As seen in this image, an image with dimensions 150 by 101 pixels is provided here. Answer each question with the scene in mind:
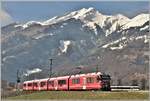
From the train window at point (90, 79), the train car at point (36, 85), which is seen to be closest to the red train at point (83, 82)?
the train window at point (90, 79)

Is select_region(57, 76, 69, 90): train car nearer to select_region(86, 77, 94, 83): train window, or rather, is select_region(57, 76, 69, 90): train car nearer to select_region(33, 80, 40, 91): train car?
select_region(86, 77, 94, 83): train window

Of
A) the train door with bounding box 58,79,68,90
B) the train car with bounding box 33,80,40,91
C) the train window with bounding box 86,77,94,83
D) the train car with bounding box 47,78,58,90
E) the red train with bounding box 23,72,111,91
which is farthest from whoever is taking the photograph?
the train car with bounding box 33,80,40,91

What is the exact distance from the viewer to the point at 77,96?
165ft

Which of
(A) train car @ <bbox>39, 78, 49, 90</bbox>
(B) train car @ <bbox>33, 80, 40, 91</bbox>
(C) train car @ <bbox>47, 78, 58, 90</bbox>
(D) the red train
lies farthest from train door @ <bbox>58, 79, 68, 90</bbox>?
(B) train car @ <bbox>33, 80, 40, 91</bbox>

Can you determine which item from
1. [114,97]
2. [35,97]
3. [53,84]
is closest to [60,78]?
[53,84]

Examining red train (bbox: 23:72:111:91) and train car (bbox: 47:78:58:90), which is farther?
train car (bbox: 47:78:58:90)

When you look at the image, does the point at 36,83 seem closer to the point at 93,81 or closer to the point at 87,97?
the point at 93,81

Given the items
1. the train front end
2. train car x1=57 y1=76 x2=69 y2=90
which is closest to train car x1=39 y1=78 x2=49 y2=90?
train car x1=57 y1=76 x2=69 y2=90

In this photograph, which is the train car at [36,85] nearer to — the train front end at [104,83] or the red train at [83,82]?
the red train at [83,82]

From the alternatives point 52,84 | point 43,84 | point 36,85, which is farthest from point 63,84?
point 36,85

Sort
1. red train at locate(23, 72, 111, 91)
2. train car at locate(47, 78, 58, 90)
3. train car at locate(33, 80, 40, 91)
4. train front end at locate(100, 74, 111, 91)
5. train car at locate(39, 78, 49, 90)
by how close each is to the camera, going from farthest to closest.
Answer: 1. train car at locate(33, 80, 40, 91)
2. train car at locate(39, 78, 49, 90)
3. train car at locate(47, 78, 58, 90)
4. red train at locate(23, 72, 111, 91)
5. train front end at locate(100, 74, 111, 91)

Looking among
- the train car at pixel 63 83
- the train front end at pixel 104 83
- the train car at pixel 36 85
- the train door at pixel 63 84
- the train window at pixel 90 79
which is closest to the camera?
the train front end at pixel 104 83

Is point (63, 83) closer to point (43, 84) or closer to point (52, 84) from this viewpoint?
point (52, 84)

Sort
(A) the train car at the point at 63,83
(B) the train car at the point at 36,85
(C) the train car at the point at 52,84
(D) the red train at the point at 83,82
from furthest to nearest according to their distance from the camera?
(B) the train car at the point at 36,85, (C) the train car at the point at 52,84, (A) the train car at the point at 63,83, (D) the red train at the point at 83,82
